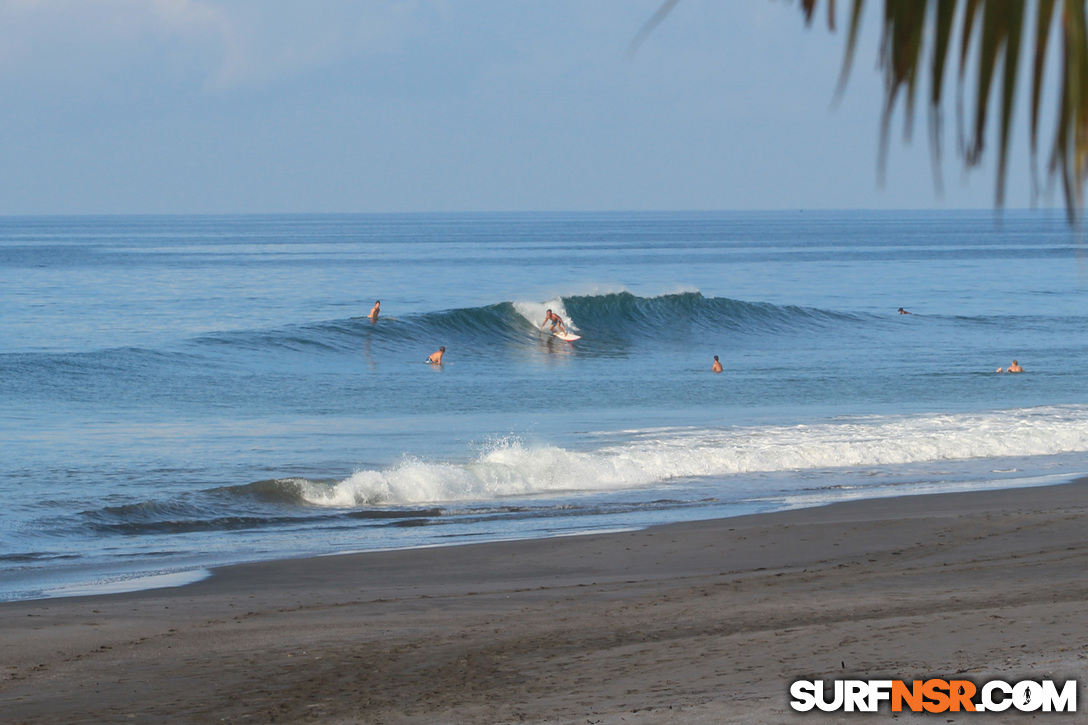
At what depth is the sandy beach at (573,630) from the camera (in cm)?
570

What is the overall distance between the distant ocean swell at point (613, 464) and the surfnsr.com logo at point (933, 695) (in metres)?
7.67

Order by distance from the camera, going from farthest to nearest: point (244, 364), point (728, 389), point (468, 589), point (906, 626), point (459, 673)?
point (244, 364) < point (728, 389) < point (468, 589) < point (906, 626) < point (459, 673)

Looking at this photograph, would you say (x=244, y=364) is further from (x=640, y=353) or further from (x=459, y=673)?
(x=459, y=673)

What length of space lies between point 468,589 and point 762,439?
974 centimetres

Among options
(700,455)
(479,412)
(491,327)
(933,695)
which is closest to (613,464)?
(700,455)

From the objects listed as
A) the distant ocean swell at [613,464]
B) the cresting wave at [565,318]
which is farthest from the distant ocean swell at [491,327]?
the distant ocean swell at [613,464]

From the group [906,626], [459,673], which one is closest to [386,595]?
[459,673]

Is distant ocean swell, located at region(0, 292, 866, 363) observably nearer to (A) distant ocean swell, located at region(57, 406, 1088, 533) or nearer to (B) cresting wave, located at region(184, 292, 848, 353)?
(B) cresting wave, located at region(184, 292, 848, 353)

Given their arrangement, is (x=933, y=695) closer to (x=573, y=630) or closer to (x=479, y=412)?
(x=573, y=630)

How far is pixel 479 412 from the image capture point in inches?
862

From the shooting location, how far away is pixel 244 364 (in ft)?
98.1

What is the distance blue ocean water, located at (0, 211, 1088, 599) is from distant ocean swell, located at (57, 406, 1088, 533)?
50 millimetres

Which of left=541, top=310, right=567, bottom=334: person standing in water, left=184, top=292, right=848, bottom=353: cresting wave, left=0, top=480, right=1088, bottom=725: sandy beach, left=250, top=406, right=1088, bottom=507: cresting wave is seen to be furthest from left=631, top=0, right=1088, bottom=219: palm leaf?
left=541, top=310, right=567, bottom=334: person standing in water

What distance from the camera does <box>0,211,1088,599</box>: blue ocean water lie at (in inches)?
493
